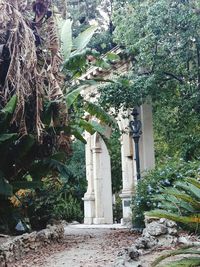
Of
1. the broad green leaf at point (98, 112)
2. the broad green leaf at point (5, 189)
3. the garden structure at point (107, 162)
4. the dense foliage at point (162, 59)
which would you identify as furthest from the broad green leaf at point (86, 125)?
the garden structure at point (107, 162)

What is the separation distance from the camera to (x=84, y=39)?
11.7 m

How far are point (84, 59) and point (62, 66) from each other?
0.55 metres

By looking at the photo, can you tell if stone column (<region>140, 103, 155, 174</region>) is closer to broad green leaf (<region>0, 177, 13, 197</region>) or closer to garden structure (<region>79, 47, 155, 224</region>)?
garden structure (<region>79, 47, 155, 224</region>)

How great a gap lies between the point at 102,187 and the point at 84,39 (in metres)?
8.07

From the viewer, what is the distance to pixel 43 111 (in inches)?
392

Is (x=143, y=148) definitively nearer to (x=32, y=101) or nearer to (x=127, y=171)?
(x=127, y=171)

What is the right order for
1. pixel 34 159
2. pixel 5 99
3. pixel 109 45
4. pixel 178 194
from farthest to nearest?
1. pixel 109 45
2. pixel 34 159
3. pixel 5 99
4. pixel 178 194

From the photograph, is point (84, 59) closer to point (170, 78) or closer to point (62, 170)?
point (62, 170)

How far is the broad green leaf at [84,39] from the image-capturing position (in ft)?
37.9

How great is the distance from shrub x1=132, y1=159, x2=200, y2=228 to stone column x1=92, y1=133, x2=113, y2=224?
22.5 ft

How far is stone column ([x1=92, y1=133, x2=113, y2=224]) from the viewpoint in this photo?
1830 cm

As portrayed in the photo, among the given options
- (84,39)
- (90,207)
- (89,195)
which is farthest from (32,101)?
(90,207)

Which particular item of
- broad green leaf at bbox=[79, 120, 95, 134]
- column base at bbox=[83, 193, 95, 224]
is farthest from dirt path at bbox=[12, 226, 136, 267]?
column base at bbox=[83, 193, 95, 224]

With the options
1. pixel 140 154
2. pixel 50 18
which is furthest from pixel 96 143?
pixel 50 18
